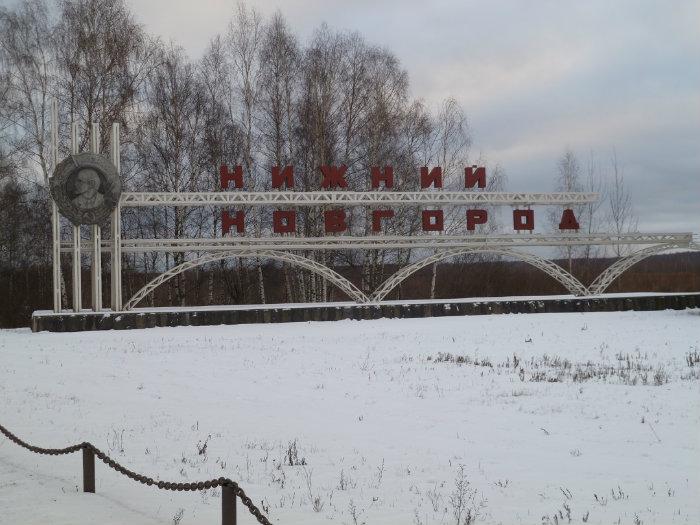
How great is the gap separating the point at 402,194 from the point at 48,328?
14.1 m

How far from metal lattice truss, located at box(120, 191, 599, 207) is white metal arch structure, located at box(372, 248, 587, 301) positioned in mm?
2129

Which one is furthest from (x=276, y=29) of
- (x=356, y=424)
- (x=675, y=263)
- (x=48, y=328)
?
(x=675, y=263)

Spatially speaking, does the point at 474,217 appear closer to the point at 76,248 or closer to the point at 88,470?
the point at 76,248

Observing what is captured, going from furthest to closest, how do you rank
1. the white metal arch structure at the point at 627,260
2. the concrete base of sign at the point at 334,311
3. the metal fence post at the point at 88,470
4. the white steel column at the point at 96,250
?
1. the white metal arch structure at the point at 627,260
2. the white steel column at the point at 96,250
3. the concrete base of sign at the point at 334,311
4. the metal fence post at the point at 88,470

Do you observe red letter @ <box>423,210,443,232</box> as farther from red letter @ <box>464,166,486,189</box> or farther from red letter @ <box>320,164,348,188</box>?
red letter @ <box>320,164,348,188</box>

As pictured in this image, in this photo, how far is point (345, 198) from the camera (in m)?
31.5

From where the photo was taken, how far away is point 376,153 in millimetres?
37719

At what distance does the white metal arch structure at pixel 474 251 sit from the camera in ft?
104

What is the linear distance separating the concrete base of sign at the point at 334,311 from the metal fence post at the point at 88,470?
2013 cm

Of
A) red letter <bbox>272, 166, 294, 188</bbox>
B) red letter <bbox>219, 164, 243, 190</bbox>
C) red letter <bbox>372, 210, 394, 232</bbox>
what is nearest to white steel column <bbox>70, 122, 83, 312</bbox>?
red letter <bbox>219, 164, 243, 190</bbox>

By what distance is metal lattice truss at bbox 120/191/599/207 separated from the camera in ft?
94.0

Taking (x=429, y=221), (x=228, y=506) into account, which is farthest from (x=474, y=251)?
(x=228, y=506)

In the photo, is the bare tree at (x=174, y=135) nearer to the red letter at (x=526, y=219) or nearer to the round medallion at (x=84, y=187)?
the round medallion at (x=84, y=187)

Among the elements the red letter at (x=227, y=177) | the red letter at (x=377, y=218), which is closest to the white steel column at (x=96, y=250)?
the red letter at (x=227, y=177)
